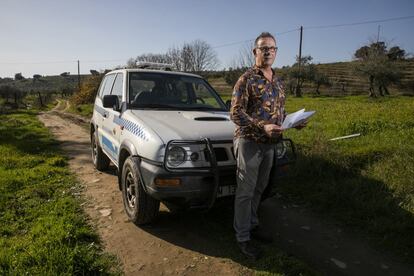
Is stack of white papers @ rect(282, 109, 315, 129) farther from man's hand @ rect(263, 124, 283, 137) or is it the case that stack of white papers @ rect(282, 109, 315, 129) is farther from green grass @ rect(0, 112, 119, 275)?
green grass @ rect(0, 112, 119, 275)

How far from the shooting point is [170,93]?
5012 millimetres

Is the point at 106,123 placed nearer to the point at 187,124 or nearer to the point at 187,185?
the point at 187,124

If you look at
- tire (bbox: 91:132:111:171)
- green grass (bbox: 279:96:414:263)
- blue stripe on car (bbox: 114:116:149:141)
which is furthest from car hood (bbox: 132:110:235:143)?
tire (bbox: 91:132:111:171)

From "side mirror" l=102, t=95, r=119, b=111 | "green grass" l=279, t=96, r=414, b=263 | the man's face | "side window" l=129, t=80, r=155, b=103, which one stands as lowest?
"green grass" l=279, t=96, r=414, b=263

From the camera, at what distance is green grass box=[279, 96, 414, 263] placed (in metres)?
4.06

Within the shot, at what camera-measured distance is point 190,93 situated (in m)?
5.16

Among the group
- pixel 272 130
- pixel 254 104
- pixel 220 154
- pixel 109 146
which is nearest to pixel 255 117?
pixel 254 104

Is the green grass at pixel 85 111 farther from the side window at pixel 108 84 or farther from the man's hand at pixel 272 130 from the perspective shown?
the man's hand at pixel 272 130

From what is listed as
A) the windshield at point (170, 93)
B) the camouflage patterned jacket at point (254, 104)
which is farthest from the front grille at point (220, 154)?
the windshield at point (170, 93)

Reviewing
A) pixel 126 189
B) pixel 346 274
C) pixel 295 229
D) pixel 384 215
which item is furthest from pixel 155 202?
pixel 384 215

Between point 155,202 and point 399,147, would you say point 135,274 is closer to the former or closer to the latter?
point 155,202

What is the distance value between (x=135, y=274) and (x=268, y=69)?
7.53 ft

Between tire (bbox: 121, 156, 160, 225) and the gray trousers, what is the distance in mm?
1045

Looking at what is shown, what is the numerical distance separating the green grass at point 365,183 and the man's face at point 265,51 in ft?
8.08
